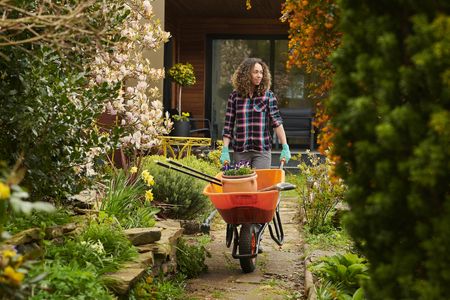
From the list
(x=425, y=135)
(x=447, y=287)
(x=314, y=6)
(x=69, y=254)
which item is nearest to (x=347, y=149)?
(x=425, y=135)

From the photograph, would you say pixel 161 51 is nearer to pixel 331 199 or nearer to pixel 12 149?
pixel 331 199

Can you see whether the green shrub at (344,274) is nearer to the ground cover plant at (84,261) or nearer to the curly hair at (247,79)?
the ground cover plant at (84,261)

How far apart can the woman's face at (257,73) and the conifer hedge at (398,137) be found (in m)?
4.41

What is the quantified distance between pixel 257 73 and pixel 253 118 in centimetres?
46

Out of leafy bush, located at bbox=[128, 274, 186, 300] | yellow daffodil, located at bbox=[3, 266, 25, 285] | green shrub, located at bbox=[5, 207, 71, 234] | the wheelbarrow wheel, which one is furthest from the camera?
the wheelbarrow wheel

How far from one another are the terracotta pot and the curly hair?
1313 mm

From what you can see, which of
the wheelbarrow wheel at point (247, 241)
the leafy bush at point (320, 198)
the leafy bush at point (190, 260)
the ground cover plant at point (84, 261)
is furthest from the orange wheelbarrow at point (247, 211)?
the leafy bush at point (320, 198)

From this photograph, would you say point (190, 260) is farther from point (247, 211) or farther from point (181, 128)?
point (181, 128)

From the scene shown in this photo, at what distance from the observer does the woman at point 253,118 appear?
7664mm

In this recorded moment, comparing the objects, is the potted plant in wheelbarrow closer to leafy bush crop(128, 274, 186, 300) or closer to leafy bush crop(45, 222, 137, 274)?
leafy bush crop(128, 274, 186, 300)

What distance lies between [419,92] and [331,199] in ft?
19.2

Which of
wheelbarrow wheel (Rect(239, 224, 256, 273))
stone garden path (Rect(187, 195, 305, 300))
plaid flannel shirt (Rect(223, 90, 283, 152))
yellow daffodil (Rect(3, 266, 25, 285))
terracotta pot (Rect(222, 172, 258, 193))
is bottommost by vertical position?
stone garden path (Rect(187, 195, 305, 300))

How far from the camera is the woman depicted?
766 centimetres

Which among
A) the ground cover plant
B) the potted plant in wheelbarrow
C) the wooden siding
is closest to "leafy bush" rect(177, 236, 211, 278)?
the potted plant in wheelbarrow
